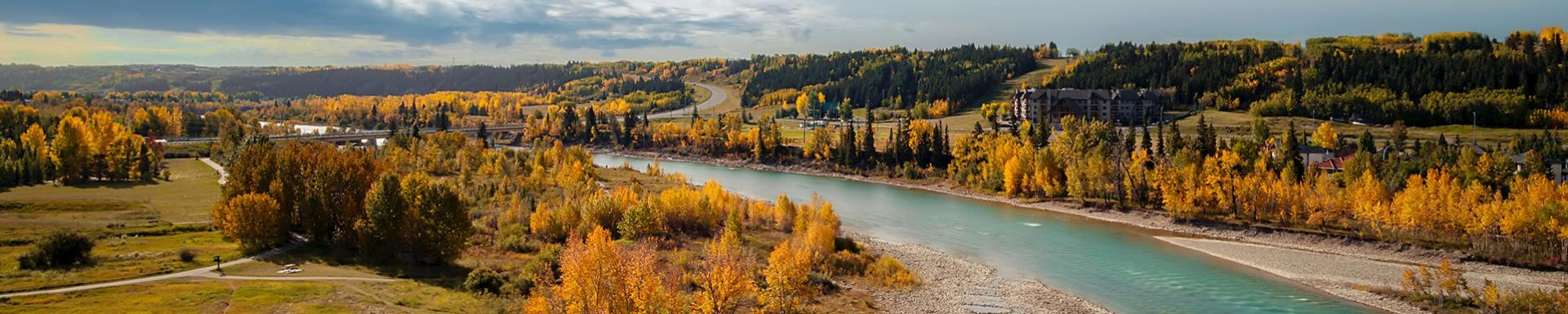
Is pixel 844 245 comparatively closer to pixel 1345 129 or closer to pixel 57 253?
pixel 57 253

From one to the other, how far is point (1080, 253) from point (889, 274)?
459 inches

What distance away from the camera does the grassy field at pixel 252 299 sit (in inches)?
1057

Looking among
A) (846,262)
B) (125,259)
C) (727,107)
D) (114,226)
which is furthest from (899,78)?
(125,259)

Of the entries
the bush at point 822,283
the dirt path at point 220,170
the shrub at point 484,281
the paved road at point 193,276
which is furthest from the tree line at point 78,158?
the bush at point 822,283

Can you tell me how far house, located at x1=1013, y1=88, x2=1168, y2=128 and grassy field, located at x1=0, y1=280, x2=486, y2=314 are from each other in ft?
295

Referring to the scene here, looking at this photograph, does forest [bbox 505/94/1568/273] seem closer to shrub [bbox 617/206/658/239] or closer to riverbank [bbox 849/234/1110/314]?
riverbank [bbox 849/234/1110/314]

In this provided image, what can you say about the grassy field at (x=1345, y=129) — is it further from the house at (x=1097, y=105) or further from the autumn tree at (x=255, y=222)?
the autumn tree at (x=255, y=222)

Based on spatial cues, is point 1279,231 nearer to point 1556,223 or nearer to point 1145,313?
point 1556,223

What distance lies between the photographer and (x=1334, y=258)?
42.0 meters

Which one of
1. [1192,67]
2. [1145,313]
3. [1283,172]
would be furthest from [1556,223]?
[1192,67]

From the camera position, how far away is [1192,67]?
415 feet

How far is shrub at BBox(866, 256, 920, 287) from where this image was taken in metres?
37.0

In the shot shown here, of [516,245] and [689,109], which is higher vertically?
[689,109]

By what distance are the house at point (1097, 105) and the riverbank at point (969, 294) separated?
74011 millimetres
